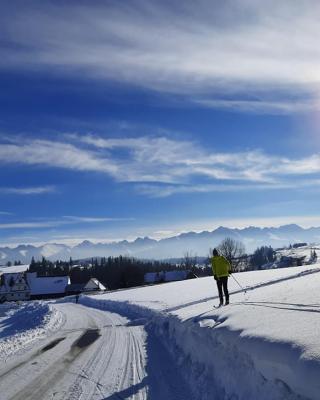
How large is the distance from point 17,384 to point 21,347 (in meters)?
6.38

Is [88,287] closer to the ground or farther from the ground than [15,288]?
closer to the ground

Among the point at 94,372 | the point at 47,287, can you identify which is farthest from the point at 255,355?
the point at 47,287

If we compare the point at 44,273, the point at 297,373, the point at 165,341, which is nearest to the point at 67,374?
the point at 165,341

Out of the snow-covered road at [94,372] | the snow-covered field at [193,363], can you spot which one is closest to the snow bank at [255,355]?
the snow-covered field at [193,363]

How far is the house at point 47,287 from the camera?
370 feet

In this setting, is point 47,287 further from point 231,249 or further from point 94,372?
point 94,372

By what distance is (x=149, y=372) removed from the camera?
1047 centimetres

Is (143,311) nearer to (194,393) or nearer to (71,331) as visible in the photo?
(71,331)

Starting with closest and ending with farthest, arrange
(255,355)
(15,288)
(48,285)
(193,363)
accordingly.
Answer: (255,355), (193,363), (48,285), (15,288)

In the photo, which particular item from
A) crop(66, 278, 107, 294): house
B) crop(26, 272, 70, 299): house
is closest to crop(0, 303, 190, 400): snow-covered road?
crop(66, 278, 107, 294): house

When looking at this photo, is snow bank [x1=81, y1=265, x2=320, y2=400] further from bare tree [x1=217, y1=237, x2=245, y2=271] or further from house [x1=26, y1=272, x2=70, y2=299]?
house [x1=26, y1=272, x2=70, y2=299]

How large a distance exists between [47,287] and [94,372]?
357 ft

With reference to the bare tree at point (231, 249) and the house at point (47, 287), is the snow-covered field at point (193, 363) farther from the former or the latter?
the house at point (47, 287)

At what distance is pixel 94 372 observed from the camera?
1049 centimetres
